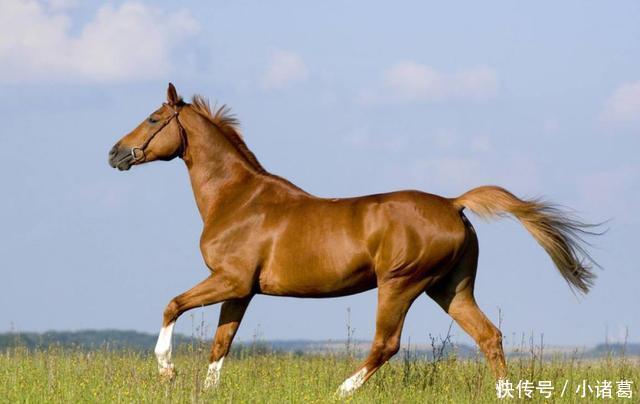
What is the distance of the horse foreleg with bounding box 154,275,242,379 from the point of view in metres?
8.88

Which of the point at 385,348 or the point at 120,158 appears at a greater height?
the point at 120,158

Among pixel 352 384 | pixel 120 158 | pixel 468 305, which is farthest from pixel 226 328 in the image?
pixel 468 305

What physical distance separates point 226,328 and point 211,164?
165 cm

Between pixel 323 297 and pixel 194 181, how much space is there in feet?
6.06

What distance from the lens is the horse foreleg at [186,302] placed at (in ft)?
29.1

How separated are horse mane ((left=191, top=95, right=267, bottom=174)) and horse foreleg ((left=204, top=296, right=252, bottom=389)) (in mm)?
1372

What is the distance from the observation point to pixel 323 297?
29.8 feet

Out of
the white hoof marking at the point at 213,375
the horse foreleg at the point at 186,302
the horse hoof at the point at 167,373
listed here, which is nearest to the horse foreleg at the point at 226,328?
the white hoof marking at the point at 213,375

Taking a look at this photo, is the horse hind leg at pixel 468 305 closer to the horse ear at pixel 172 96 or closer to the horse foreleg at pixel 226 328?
the horse foreleg at pixel 226 328

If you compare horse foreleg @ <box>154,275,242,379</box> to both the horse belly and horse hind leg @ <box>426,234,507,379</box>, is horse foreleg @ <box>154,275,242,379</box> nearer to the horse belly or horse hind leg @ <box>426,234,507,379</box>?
the horse belly

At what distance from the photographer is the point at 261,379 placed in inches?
378

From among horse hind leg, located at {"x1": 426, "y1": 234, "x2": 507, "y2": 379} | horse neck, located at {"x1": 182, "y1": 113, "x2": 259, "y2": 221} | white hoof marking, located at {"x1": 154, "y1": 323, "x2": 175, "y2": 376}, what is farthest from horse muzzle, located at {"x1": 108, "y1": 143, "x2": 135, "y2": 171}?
horse hind leg, located at {"x1": 426, "y1": 234, "x2": 507, "y2": 379}

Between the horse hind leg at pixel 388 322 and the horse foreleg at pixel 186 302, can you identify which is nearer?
the horse hind leg at pixel 388 322

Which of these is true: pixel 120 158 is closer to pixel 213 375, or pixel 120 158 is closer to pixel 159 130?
pixel 159 130
